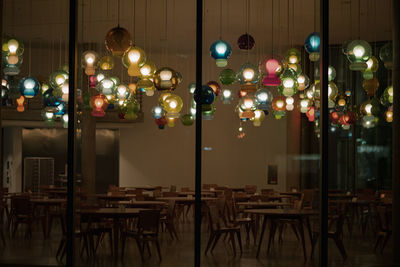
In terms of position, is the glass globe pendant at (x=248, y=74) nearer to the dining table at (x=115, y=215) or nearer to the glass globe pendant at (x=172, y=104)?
the glass globe pendant at (x=172, y=104)

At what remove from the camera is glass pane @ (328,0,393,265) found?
28.3 feet

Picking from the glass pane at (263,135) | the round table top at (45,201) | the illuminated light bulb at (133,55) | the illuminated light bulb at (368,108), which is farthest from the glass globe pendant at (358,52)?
the round table top at (45,201)

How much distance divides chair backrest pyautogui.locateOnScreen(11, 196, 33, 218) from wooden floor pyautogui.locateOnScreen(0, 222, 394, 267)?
0.65 metres

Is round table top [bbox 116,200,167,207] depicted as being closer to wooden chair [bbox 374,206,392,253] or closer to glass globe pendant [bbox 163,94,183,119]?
glass globe pendant [bbox 163,94,183,119]

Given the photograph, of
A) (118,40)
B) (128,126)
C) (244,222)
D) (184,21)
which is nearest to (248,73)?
(118,40)

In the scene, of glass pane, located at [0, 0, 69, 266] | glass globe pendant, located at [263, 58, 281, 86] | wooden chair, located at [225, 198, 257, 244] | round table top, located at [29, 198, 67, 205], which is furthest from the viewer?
wooden chair, located at [225, 198, 257, 244]

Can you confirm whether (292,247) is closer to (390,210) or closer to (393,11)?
(390,210)

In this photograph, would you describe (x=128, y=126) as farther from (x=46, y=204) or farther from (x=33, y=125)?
(x=46, y=204)

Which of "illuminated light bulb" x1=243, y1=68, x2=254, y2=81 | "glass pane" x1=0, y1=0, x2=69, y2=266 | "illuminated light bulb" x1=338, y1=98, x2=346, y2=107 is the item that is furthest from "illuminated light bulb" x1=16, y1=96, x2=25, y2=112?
"illuminated light bulb" x1=338, y1=98, x2=346, y2=107

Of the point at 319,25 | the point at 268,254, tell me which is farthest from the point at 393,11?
the point at 268,254

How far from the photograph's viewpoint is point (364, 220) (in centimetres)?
1126

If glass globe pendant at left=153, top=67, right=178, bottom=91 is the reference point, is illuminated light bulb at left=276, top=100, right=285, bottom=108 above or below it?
below

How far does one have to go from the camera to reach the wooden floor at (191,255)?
26.6 ft

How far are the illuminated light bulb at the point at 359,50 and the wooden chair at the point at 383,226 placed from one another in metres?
2.26
